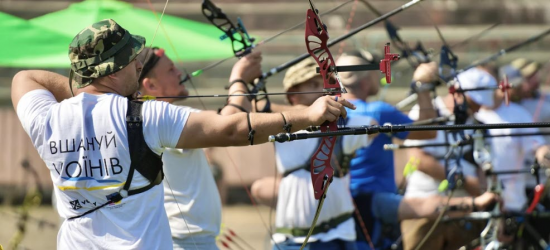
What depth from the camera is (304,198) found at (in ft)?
16.5

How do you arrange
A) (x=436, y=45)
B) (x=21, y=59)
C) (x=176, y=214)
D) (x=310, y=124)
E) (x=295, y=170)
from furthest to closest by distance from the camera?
(x=436, y=45)
(x=21, y=59)
(x=295, y=170)
(x=176, y=214)
(x=310, y=124)

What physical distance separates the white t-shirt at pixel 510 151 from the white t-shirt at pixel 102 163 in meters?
3.61

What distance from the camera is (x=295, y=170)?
16.6ft

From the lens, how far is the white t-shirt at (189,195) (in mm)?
4352

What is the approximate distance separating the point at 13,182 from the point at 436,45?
282 inches

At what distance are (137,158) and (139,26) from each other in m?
4.02

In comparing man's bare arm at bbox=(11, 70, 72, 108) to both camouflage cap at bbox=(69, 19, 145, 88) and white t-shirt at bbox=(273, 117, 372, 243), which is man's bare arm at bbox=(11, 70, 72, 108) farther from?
white t-shirt at bbox=(273, 117, 372, 243)

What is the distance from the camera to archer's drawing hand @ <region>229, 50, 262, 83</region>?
14.6 ft

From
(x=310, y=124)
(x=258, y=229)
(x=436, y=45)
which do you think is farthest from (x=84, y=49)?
(x=436, y=45)

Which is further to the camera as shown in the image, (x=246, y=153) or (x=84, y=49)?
(x=246, y=153)

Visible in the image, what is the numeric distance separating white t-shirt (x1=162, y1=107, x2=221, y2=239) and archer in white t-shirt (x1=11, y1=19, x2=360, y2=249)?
92cm

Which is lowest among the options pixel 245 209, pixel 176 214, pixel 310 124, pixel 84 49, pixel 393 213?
pixel 245 209

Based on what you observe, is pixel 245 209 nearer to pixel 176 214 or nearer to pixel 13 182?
pixel 13 182

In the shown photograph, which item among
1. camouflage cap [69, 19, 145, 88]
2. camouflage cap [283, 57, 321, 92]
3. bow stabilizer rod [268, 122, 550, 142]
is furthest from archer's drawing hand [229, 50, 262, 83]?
bow stabilizer rod [268, 122, 550, 142]
